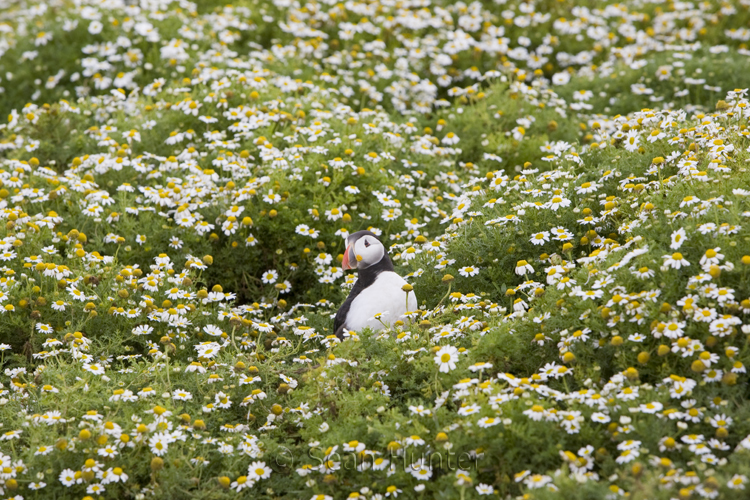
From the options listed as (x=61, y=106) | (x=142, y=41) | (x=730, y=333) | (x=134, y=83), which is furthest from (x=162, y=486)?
(x=142, y=41)

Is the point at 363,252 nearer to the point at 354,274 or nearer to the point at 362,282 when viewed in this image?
the point at 362,282

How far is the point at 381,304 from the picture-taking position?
14.9ft

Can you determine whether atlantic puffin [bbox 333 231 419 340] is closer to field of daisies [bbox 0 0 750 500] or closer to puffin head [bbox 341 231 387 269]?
puffin head [bbox 341 231 387 269]

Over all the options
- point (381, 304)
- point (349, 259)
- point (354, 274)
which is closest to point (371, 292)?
point (381, 304)

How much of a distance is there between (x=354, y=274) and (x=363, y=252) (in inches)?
44.6

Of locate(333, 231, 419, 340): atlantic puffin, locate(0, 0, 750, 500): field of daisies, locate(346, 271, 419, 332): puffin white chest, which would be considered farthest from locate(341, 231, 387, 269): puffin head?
locate(0, 0, 750, 500): field of daisies

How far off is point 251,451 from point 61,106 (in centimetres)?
502

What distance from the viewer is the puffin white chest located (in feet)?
14.9

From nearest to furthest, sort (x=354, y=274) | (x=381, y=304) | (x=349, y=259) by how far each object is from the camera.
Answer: (x=381, y=304)
(x=349, y=259)
(x=354, y=274)

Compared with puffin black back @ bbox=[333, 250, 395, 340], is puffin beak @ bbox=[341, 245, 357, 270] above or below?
above

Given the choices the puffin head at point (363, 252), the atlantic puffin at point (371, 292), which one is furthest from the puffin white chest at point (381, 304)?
the puffin head at point (363, 252)

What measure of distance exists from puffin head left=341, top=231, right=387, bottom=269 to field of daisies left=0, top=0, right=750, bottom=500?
0.42 m

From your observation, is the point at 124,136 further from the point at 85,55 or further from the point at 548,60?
the point at 548,60

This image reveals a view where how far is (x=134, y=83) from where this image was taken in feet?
27.1
